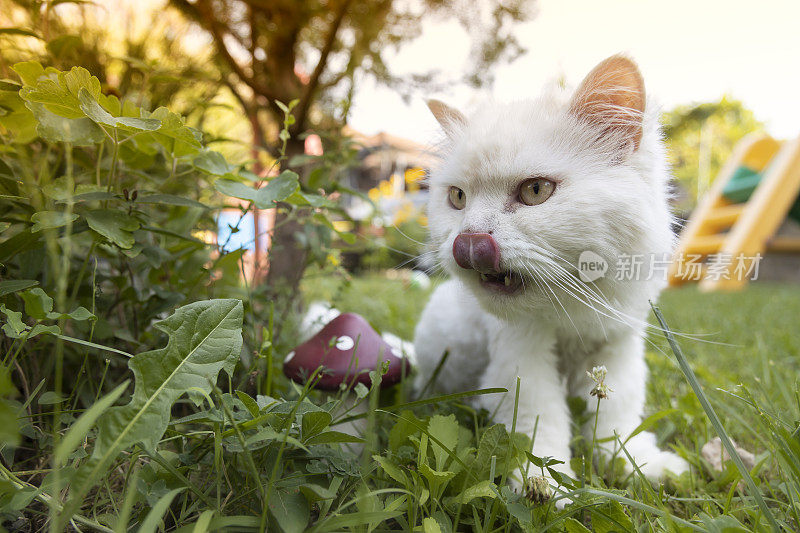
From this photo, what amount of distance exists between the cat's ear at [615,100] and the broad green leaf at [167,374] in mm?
917

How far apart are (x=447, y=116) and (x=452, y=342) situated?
2.32ft

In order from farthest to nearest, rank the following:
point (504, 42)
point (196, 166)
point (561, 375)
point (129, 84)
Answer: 1. point (504, 42)
2. point (129, 84)
3. point (561, 375)
4. point (196, 166)

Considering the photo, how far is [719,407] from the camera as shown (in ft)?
4.53

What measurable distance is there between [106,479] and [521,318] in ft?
3.01

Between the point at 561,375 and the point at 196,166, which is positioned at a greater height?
the point at 196,166

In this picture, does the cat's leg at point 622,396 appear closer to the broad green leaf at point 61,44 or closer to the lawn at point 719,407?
the lawn at point 719,407

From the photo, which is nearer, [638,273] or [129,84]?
[638,273]

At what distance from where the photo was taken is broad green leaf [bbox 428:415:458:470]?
2.88ft

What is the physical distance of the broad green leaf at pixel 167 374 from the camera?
64cm

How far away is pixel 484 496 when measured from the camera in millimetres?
825

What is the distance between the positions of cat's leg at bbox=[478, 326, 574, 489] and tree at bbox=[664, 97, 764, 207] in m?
20.9

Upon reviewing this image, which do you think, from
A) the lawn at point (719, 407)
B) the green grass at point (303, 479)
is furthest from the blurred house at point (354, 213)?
the green grass at point (303, 479)

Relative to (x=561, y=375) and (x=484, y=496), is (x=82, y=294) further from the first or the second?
(x=561, y=375)

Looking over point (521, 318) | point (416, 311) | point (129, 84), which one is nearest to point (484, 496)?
point (521, 318)
